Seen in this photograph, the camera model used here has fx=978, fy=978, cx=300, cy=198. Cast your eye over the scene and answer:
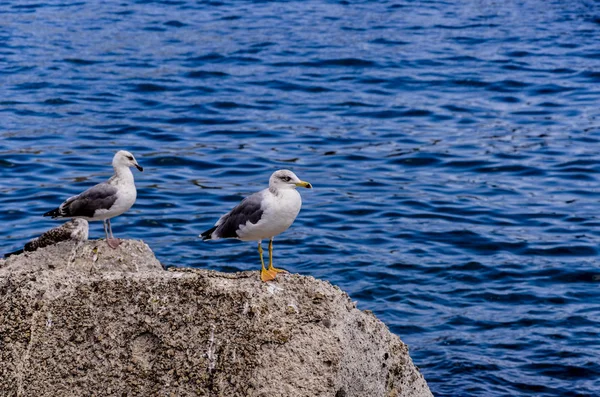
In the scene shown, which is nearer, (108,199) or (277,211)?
(277,211)

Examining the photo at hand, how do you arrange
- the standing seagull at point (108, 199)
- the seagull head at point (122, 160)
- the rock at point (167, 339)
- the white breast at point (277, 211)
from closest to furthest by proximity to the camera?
the rock at point (167, 339) < the white breast at point (277, 211) < the standing seagull at point (108, 199) < the seagull head at point (122, 160)

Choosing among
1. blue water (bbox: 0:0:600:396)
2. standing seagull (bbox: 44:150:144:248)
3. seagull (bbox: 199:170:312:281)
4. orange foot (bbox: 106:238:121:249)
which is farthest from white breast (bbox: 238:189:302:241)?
blue water (bbox: 0:0:600:396)

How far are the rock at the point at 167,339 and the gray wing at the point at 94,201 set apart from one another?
2641 millimetres

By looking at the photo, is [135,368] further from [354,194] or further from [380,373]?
[354,194]

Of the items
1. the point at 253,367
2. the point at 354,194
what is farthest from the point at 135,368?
the point at 354,194

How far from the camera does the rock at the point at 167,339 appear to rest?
578cm

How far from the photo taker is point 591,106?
1953 cm

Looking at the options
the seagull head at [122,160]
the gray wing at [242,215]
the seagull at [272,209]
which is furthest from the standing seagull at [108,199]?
the seagull at [272,209]

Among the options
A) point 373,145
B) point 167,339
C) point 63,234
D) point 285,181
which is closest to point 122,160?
point 63,234

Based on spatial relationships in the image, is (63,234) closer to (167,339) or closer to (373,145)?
(167,339)

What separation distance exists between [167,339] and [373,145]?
1174 cm

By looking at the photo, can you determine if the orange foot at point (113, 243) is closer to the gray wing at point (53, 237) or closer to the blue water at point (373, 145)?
the gray wing at point (53, 237)

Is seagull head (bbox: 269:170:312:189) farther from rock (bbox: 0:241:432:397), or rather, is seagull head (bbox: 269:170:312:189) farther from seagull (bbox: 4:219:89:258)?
seagull (bbox: 4:219:89:258)

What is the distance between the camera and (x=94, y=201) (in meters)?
8.80
